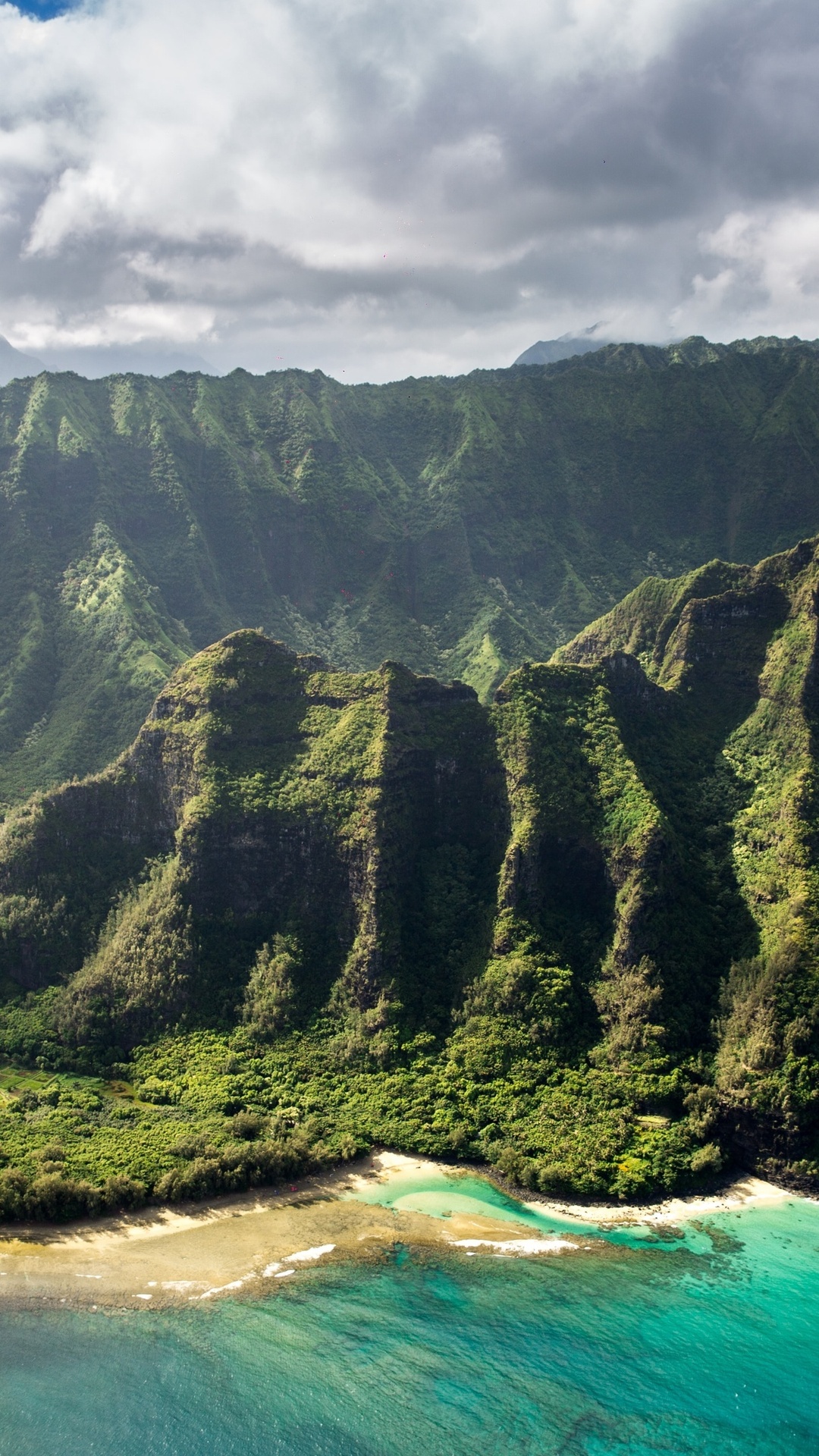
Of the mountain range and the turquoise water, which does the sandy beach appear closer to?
the turquoise water

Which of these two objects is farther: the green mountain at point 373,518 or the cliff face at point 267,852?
the green mountain at point 373,518

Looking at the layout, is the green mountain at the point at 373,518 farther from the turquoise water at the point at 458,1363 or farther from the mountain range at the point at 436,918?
the turquoise water at the point at 458,1363

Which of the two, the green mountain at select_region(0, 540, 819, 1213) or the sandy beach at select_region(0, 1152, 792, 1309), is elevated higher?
the green mountain at select_region(0, 540, 819, 1213)

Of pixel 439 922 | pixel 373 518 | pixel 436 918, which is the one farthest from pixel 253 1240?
pixel 373 518

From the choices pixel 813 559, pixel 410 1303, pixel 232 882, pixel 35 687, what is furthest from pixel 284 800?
pixel 35 687

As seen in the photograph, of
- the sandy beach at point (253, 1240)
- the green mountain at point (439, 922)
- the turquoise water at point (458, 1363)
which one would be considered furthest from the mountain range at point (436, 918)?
the turquoise water at point (458, 1363)

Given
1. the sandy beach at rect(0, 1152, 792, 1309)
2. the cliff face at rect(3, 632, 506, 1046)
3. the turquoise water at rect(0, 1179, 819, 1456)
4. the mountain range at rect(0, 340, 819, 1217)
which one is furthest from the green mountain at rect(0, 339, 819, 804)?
the turquoise water at rect(0, 1179, 819, 1456)

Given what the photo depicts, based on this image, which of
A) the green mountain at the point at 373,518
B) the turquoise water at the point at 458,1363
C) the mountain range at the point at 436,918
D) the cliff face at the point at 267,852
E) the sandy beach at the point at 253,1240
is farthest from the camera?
the green mountain at the point at 373,518
